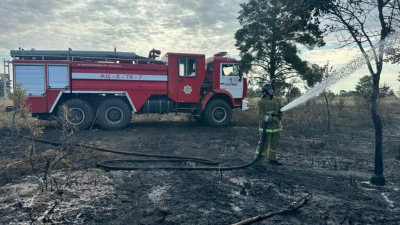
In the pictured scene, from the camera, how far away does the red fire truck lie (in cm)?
1138

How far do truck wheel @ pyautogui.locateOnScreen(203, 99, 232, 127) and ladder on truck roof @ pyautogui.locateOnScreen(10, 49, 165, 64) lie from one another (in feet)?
10.2

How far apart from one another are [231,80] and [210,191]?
8240 mm

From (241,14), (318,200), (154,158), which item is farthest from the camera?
(241,14)

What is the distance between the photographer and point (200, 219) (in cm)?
395

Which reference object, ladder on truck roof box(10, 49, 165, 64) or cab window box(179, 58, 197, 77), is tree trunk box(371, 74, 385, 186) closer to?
cab window box(179, 58, 197, 77)

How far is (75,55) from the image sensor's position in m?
11.7

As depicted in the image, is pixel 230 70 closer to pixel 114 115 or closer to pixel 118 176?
pixel 114 115

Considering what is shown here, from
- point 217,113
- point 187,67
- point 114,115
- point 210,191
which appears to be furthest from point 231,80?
point 210,191

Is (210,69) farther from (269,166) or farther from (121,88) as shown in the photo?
(269,166)

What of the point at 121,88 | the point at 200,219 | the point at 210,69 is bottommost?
the point at 200,219

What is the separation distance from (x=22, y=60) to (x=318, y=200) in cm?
1088

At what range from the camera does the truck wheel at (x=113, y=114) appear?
11.8 meters

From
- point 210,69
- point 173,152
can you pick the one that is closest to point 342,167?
point 173,152

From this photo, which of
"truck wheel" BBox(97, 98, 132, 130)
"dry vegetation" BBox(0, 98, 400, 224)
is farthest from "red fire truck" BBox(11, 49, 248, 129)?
"dry vegetation" BBox(0, 98, 400, 224)
